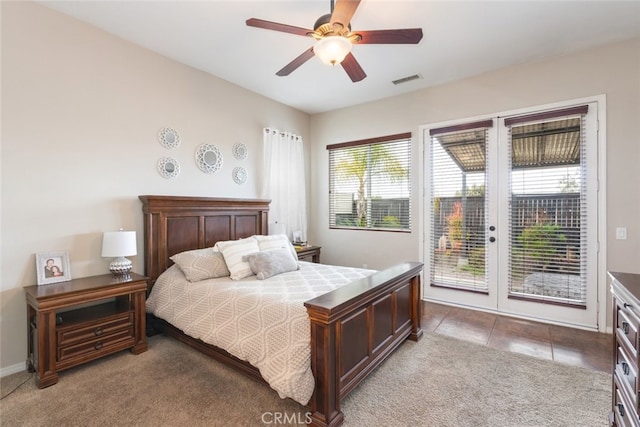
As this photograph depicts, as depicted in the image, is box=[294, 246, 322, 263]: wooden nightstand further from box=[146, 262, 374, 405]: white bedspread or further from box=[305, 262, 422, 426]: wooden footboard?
box=[305, 262, 422, 426]: wooden footboard

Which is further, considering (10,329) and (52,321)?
(10,329)

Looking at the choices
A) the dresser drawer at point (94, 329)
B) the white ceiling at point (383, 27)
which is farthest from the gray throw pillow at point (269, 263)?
the white ceiling at point (383, 27)

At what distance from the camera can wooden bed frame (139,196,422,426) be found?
5.87 feet

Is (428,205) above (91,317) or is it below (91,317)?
above

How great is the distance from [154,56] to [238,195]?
184cm

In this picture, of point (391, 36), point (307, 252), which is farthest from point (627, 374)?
point (307, 252)

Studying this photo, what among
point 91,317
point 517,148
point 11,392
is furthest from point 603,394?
point 11,392

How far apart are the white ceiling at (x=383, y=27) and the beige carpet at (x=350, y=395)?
9.84 feet

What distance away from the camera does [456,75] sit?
375 cm

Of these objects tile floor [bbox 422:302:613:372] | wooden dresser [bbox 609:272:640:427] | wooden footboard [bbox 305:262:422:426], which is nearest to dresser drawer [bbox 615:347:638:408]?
wooden dresser [bbox 609:272:640:427]

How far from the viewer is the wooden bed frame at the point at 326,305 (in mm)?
1790

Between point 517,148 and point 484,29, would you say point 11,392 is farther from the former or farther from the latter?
point 517,148

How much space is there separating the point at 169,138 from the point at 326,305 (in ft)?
8.99
